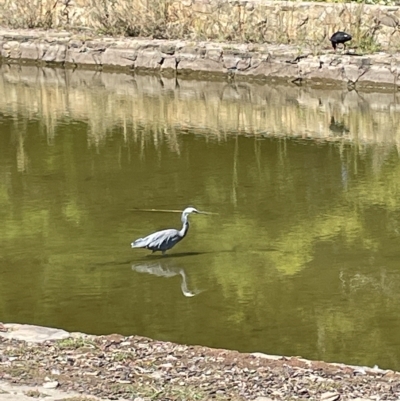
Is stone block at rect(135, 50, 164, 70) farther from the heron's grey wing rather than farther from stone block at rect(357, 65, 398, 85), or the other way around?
the heron's grey wing

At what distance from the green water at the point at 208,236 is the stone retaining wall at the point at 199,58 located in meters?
2.63

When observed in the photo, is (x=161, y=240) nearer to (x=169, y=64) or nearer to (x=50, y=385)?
(x=50, y=385)

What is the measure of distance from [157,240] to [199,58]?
33.2 feet

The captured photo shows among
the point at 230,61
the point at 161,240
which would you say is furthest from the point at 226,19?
the point at 161,240

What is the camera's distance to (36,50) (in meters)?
20.2

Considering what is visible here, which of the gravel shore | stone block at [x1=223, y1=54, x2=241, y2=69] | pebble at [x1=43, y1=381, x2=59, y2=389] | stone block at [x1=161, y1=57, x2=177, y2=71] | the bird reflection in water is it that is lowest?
stone block at [x1=161, y1=57, x2=177, y2=71]

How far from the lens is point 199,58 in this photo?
18.9 meters

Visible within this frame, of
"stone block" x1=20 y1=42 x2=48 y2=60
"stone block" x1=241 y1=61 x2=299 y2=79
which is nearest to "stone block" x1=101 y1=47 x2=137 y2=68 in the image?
"stone block" x1=20 y1=42 x2=48 y2=60

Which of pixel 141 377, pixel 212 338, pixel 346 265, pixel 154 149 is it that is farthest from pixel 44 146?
pixel 141 377

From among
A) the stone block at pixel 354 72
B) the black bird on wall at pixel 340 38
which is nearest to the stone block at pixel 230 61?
the black bird on wall at pixel 340 38

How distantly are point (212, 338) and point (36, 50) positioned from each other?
1339 cm

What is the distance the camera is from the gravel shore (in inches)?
230

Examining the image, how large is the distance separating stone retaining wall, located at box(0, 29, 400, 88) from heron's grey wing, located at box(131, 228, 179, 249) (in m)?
9.05

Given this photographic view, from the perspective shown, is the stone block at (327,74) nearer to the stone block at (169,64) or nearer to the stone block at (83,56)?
the stone block at (169,64)
